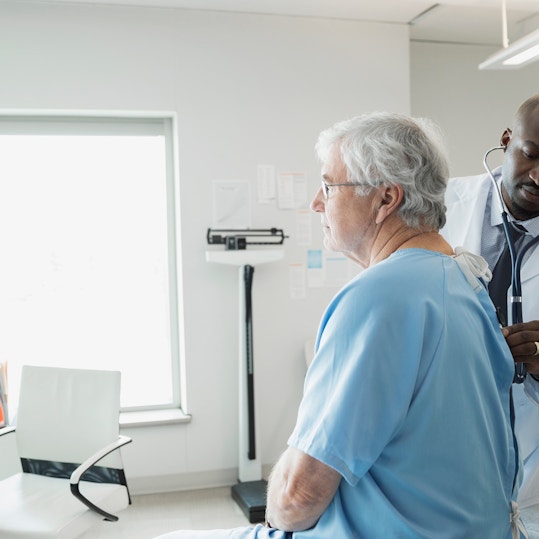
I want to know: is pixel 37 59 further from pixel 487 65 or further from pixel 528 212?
pixel 528 212

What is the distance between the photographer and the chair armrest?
227 cm

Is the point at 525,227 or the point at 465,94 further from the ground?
the point at 465,94

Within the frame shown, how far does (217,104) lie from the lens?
3562 millimetres

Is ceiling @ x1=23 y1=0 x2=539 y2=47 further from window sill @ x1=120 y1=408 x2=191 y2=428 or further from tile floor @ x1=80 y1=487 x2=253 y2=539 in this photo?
tile floor @ x1=80 y1=487 x2=253 y2=539

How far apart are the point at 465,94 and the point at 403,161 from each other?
11.5 ft

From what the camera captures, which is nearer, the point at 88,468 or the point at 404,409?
the point at 404,409

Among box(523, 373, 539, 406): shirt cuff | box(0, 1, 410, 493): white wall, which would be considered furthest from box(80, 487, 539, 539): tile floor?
box(523, 373, 539, 406): shirt cuff

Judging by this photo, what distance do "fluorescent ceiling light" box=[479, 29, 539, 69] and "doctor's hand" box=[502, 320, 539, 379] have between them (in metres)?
2.19

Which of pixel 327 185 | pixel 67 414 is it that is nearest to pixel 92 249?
pixel 67 414

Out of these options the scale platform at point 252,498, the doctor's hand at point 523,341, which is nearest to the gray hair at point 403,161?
the doctor's hand at point 523,341

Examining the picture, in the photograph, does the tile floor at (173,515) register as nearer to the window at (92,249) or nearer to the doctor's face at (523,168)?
the window at (92,249)

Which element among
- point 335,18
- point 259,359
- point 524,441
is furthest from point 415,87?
point 524,441

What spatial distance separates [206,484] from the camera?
3.68 metres

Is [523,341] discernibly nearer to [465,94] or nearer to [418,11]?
[418,11]
